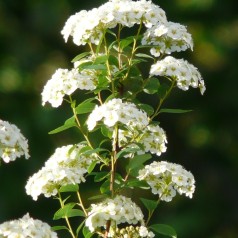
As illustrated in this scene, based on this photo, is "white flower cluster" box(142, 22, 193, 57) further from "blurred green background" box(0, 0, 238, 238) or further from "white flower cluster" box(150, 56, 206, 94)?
"blurred green background" box(0, 0, 238, 238)

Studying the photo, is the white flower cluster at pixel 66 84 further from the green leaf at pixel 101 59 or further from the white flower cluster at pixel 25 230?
the white flower cluster at pixel 25 230

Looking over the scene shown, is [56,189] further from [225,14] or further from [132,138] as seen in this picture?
[225,14]

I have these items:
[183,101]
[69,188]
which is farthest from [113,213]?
[183,101]

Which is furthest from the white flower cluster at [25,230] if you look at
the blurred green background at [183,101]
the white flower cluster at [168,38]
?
the blurred green background at [183,101]

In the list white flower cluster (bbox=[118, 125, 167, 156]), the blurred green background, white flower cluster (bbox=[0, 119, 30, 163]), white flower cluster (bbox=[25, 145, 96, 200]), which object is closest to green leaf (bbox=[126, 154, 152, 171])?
white flower cluster (bbox=[118, 125, 167, 156])

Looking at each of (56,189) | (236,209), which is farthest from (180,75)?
(236,209)
